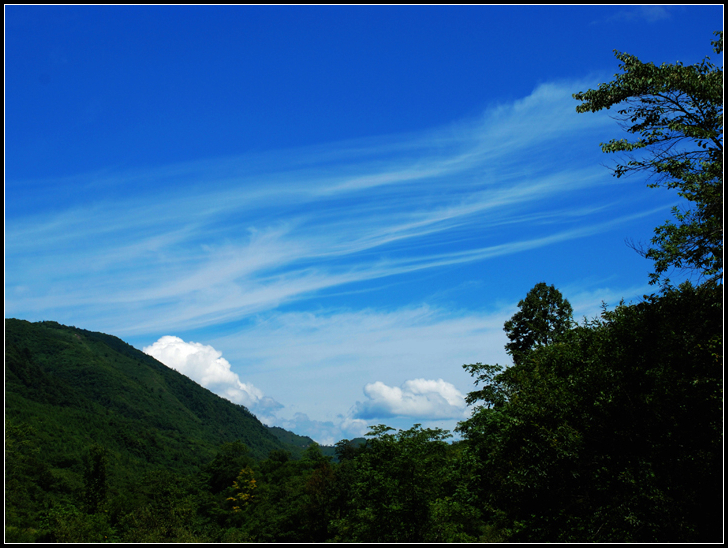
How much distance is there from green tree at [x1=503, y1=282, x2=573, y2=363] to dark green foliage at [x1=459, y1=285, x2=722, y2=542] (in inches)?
748

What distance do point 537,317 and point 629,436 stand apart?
23510 mm

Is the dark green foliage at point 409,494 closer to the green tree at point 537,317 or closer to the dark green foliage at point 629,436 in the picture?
the dark green foliage at point 629,436

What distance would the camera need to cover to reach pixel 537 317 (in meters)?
35.4

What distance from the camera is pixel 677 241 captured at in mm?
11609

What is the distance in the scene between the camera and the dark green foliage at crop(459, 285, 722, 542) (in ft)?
36.1

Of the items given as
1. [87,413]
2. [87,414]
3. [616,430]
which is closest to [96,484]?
[616,430]

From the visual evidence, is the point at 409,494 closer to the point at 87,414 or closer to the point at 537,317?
the point at 537,317

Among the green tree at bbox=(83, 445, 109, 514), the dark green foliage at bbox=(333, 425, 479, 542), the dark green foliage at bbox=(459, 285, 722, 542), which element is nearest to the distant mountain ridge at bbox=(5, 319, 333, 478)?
the green tree at bbox=(83, 445, 109, 514)

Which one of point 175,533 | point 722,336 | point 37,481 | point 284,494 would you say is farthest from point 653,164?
Result: point 37,481

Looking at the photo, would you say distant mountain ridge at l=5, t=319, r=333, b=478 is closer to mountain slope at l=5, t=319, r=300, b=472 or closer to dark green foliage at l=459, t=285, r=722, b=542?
mountain slope at l=5, t=319, r=300, b=472

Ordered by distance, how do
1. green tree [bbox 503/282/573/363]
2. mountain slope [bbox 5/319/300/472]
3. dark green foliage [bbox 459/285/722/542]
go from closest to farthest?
dark green foliage [bbox 459/285/722/542]
green tree [bbox 503/282/573/363]
mountain slope [bbox 5/319/300/472]

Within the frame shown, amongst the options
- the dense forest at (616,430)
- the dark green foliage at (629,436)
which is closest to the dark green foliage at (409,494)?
the dense forest at (616,430)

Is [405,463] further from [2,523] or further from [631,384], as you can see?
[2,523]

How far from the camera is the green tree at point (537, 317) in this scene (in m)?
34.7
